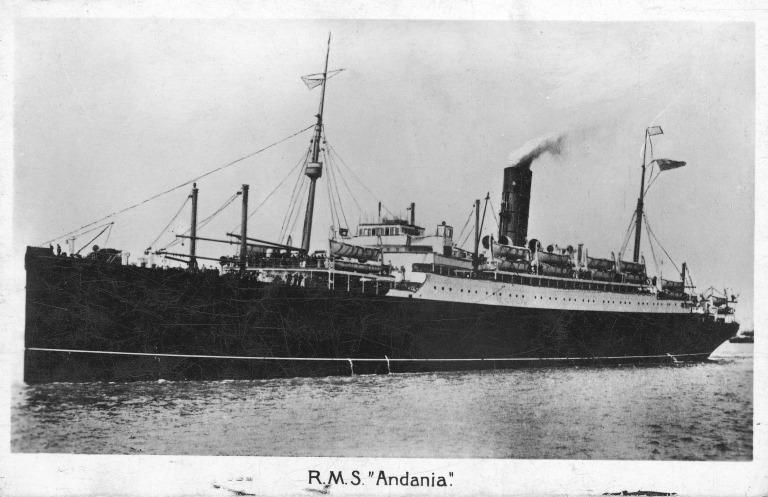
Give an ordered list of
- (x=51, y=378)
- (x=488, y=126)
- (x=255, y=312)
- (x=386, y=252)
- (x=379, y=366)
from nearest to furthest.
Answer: (x=51, y=378), (x=488, y=126), (x=255, y=312), (x=379, y=366), (x=386, y=252)

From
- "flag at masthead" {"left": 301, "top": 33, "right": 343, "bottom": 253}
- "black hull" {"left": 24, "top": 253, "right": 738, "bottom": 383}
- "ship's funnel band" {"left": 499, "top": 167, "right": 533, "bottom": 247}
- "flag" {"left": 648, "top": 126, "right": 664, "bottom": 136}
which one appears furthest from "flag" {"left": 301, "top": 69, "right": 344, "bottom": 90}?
"ship's funnel band" {"left": 499, "top": 167, "right": 533, "bottom": 247}

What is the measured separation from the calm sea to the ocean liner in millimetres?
755

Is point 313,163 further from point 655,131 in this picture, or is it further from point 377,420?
point 655,131

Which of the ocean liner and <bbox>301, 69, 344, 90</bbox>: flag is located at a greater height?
<bbox>301, 69, 344, 90</bbox>: flag

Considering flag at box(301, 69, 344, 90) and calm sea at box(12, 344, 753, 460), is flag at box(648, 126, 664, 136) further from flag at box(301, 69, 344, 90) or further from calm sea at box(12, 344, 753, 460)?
flag at box(301, 69, 344, 90)

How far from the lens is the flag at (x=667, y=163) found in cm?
1198

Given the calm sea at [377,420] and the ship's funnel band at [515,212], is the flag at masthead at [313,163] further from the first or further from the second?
the ship's funnel band at [515,212]

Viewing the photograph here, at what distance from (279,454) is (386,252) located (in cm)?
1011

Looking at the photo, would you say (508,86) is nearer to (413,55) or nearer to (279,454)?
(413,55)

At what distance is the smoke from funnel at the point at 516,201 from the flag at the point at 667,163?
2.17 meters

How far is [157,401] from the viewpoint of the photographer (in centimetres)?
1071

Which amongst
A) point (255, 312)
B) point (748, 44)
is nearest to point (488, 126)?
point (748, 44)

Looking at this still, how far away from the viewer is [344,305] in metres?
14.6

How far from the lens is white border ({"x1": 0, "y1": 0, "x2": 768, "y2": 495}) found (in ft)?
28.1
